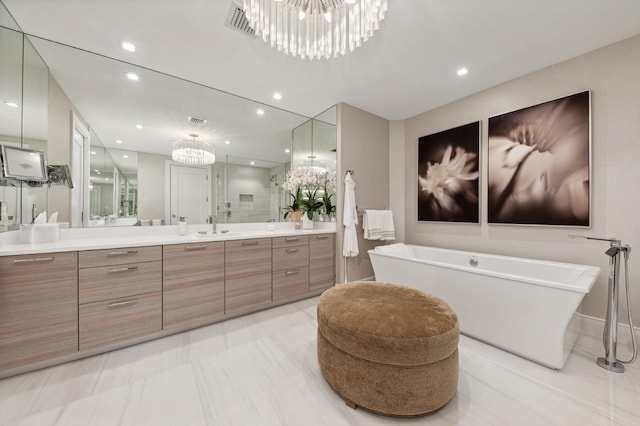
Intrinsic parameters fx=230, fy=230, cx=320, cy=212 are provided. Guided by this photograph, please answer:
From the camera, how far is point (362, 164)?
3.34m

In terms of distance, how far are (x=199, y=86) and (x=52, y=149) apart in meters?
1.41

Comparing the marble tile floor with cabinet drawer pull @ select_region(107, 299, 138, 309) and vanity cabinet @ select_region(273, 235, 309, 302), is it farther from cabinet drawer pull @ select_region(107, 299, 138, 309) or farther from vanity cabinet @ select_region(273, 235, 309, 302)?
vanity cabinet @ select_region(273, 235, 309, 302)

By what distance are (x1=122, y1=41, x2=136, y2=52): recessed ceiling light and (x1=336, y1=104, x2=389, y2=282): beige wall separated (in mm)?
2177

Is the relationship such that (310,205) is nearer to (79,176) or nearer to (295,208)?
(295,208)

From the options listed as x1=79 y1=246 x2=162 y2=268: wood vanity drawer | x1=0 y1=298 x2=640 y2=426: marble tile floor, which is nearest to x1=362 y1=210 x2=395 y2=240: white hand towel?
x1=0 y1=298 x2=640 y2=426: marble tile floor

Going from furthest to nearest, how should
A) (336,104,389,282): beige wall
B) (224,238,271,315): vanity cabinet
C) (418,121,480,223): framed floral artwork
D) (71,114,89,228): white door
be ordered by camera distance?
(336,104,389,282): beige wall < (418,121,480,223): framed floral artwork < (224,238,271,315): vanity cabinet < (71,114,89,228): white door

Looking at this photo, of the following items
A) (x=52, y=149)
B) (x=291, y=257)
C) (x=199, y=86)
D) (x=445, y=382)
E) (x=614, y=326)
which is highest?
(x=199, y=86)

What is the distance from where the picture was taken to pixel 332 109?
321cm

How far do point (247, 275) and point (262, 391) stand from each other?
1.16 meters

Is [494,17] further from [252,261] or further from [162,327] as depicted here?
[162,327]

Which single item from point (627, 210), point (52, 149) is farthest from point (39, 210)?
point (627, 210)

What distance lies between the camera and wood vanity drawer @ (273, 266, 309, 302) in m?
2.62

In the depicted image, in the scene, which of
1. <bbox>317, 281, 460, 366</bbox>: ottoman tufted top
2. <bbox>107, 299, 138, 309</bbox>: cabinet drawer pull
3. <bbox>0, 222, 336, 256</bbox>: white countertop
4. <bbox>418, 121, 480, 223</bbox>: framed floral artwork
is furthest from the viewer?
<bbox>418, 121, 480, 223</bbox>: framed floral artwork

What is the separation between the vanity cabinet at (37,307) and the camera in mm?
1466
